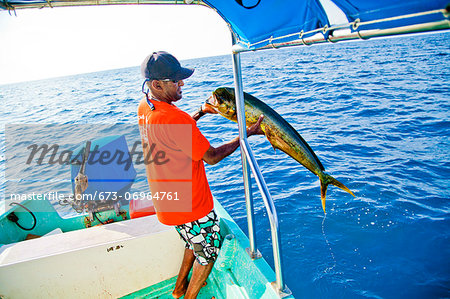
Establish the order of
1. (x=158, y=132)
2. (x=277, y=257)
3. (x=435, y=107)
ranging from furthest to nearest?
(x=435, y=107)
(x=158, y=132)
(x=277, y=257)

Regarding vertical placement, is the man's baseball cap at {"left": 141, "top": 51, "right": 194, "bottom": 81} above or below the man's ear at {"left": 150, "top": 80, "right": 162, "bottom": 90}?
above

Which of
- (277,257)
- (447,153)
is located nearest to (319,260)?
(277,257)

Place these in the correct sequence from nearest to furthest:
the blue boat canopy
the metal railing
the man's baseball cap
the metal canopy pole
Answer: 1. the blue boat canopy
2. the metal railing
3. the metal canopy pole
4. the man's baseball cap

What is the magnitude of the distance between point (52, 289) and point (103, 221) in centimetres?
128

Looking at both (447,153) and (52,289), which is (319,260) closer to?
(52,289)

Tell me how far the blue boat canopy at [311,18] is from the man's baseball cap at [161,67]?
1.30 feet

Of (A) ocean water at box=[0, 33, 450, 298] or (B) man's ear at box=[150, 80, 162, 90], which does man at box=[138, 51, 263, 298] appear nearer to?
(B) man's ear at box=[150, 80, 162, 90]

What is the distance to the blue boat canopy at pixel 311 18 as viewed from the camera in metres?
0.85

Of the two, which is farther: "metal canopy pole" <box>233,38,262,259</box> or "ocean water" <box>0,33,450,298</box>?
"ocean water" <box>0,33,450,298</box>

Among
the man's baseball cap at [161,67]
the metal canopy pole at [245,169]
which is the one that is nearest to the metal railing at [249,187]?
the metal canopy pole at [245,169]

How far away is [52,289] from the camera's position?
8.33ft

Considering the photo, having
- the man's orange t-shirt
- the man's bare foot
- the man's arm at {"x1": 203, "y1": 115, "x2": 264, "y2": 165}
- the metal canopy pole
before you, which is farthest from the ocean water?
the man's arm at {"x1": 203, "y1": 115, "x2": 264, "y2": 165}

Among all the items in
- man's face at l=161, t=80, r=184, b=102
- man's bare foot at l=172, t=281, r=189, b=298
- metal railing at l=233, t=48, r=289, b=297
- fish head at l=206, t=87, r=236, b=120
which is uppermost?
man's face at l=161, t=80, r=184, b=102

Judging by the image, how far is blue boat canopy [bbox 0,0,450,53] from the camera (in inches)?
33.4
